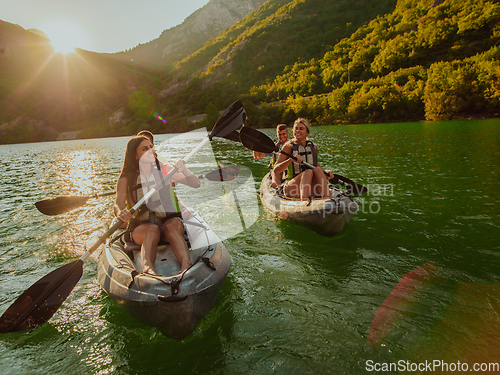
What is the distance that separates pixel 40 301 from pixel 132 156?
2.12 metres

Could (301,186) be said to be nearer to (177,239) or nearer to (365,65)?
(177,239)

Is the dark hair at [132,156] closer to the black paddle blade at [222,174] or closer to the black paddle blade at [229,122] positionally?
the black paddle blade at [222,174]

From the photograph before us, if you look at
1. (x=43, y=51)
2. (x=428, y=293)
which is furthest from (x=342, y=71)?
(x=43, y=51)

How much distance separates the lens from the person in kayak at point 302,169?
19.1 ft

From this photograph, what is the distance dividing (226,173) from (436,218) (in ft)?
16.3

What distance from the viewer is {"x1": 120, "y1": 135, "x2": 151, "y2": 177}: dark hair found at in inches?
151

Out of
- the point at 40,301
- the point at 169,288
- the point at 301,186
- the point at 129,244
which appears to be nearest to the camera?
the point at 169,288

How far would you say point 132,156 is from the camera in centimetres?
387

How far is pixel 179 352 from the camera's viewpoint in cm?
293

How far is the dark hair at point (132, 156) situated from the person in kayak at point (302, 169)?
3336 mm

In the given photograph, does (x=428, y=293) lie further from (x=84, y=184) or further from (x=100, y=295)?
(x=84, y=184)

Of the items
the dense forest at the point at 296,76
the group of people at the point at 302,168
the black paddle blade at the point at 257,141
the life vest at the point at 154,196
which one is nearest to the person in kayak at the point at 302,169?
the group of people at the point at 302,168

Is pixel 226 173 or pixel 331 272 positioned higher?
pixel 226 173

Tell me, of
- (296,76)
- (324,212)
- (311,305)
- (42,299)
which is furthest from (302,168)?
(296,76)
